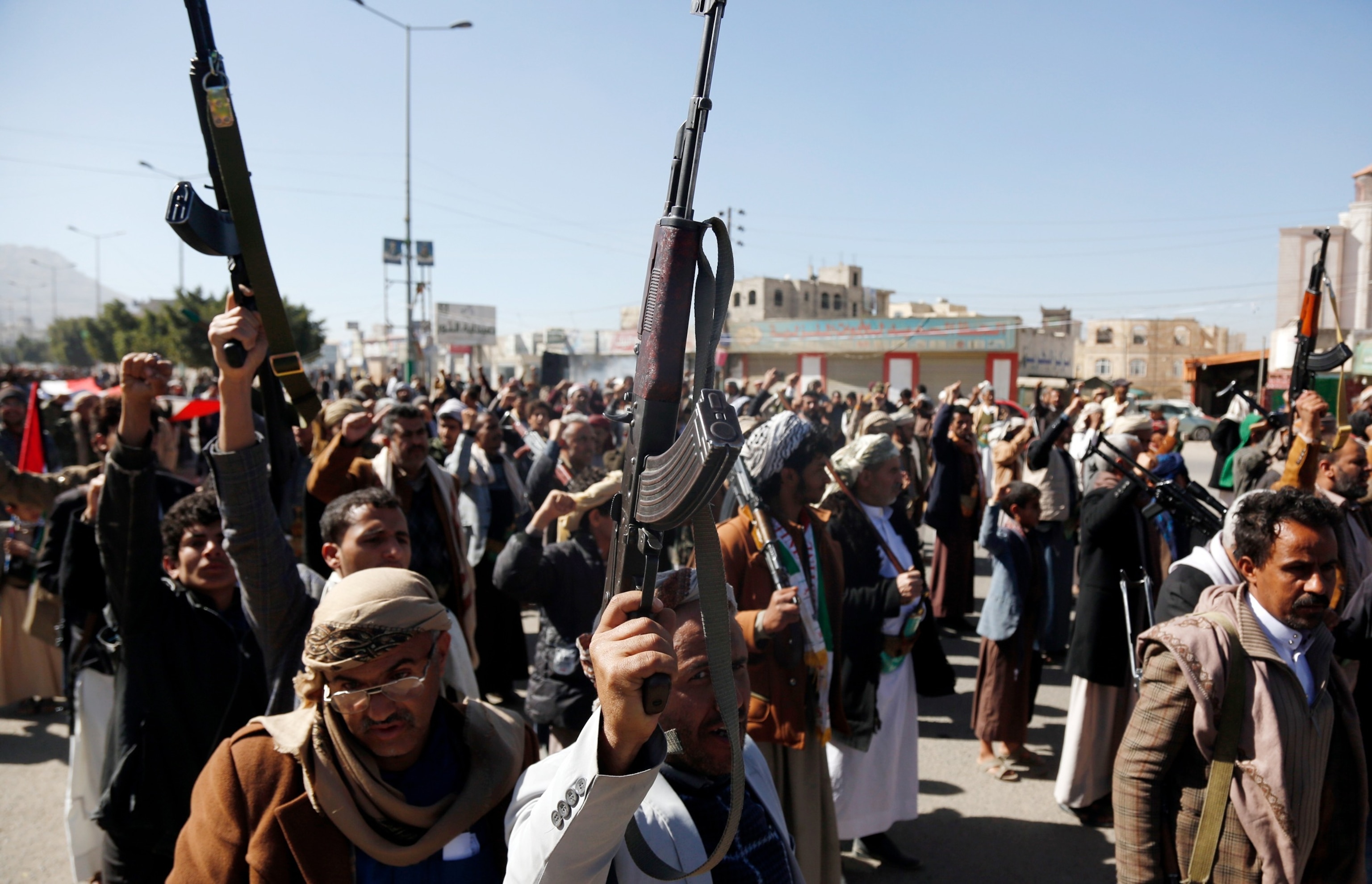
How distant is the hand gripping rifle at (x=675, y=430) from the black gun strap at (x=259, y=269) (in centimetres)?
102

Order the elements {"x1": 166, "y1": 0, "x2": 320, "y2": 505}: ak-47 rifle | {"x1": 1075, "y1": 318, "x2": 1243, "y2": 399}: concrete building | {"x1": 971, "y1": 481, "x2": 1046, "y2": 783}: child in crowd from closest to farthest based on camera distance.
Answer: {"x1": 166, "y1": 0, "x2": 320, "y2": 505}: ak-47 rifle → {"x1": 971, "y1": 481, "x2": 1046, "y2": 783}: child in crowd → {"x1": 1075, "y1": 318, "x2": 1243, "y2": 399}: concrete building

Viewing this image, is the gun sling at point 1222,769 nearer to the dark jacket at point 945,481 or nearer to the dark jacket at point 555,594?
the dark jacket at point 555,594

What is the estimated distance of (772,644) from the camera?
3209 millimetres

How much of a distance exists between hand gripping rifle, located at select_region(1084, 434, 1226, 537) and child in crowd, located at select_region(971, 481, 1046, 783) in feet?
2.72

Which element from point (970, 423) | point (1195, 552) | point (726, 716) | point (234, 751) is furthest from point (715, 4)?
point (970, 423)

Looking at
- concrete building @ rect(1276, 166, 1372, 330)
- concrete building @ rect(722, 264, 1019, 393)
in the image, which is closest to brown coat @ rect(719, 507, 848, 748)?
concrete building @ rect(722, 264, 1019, 393)

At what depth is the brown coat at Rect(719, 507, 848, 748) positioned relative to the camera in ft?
Answer: 10.2

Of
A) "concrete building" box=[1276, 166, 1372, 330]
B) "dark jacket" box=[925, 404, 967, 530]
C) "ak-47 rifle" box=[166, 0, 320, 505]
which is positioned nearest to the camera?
"ak-47 rifle" box=[166, 0, 320, 505]

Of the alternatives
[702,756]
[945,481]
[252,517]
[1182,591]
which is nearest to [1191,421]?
[945,481]

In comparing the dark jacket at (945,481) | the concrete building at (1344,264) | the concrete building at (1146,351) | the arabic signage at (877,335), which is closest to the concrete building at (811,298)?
the arabic signage at (877,335)

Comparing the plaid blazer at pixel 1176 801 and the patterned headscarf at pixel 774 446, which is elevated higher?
the patterned headscarf at pixel 774 446

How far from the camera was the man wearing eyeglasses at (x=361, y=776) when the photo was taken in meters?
1.79

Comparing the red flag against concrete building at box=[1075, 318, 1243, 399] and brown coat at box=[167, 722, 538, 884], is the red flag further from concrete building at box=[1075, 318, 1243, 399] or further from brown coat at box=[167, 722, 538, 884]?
concrete building at box=[1075, 318, 1243, 399]

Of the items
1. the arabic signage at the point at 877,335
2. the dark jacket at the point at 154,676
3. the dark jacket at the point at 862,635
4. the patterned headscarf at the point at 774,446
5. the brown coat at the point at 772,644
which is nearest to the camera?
the dark jacket at the point at 154,676
